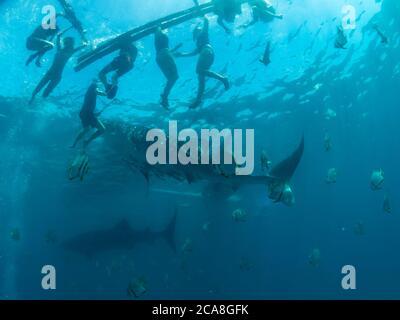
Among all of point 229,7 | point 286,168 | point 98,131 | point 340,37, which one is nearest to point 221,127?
point 98,131

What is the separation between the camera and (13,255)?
72.3m

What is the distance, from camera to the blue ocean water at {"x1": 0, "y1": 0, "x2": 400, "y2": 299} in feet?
52.4

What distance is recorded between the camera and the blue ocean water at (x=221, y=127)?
1596 cm

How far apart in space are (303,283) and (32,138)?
54.4m

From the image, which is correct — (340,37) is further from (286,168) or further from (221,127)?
(221,127)

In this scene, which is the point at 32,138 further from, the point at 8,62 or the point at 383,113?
the point at 383,113

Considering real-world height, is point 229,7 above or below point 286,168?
above

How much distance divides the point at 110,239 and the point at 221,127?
1236 centimetres

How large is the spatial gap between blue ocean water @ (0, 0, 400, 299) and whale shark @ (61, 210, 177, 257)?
6.15 feet

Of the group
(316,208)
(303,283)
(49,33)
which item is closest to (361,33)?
(49,33)

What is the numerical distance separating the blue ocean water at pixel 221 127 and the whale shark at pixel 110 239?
6.15 ft

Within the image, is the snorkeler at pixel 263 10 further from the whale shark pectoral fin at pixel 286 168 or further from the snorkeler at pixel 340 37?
the whale shark pectoral fin at pixel 286 168

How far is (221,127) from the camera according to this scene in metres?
24.5

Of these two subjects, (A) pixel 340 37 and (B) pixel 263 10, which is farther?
(B) pixel 263 10
